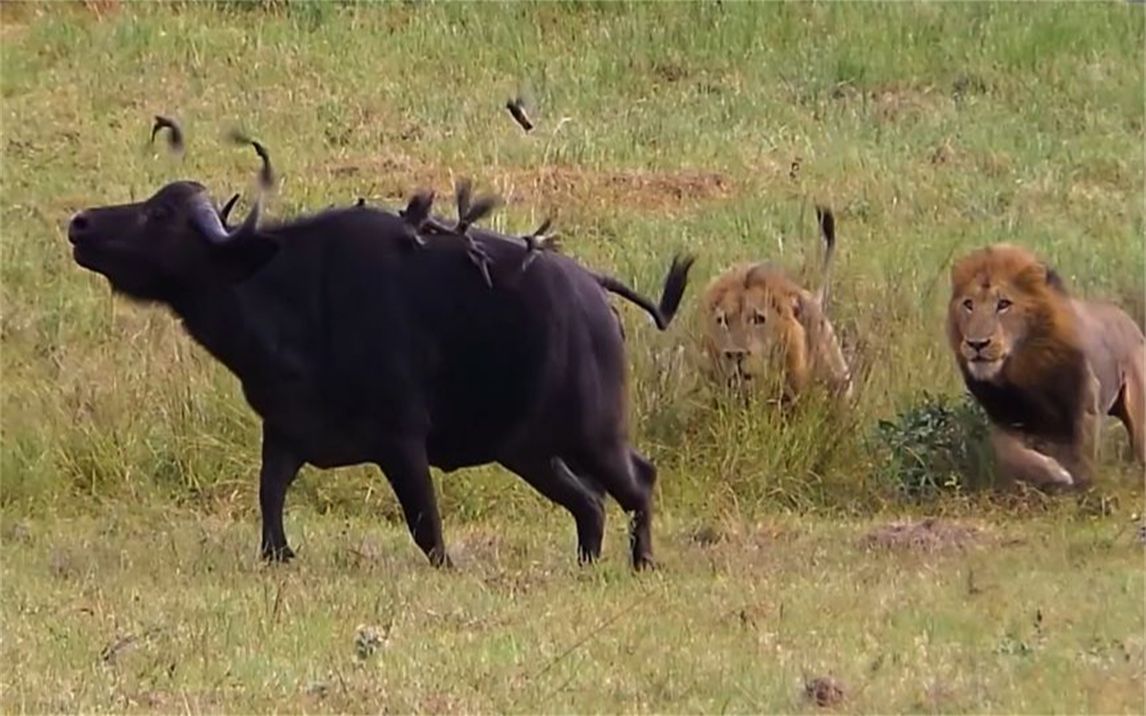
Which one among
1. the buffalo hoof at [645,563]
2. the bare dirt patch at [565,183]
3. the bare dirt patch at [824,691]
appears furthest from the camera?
the bare dirt patch at [565,183]

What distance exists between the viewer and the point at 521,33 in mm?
24609

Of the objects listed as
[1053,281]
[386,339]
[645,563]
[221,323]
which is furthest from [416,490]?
[1053,281]

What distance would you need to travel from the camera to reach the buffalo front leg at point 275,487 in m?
10.1

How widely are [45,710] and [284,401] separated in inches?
123

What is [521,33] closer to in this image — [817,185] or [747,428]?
[817,185]

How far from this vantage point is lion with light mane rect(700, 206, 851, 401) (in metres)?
12.7

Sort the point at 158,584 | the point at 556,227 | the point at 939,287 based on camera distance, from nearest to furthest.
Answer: the point at 158,584 < the point at 939,287 < the point at 556,227

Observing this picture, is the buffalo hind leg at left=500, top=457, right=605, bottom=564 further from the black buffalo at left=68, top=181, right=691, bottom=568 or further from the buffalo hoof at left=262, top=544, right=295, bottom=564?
the buffalo hoof at left=262, top=544, right=295, bottom=564

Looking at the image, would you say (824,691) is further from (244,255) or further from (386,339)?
(244,255)

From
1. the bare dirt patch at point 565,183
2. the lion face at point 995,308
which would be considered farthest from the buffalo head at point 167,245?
the bare dirt patch at point 565,183

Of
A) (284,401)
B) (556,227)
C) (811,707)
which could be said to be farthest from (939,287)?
(811,707)

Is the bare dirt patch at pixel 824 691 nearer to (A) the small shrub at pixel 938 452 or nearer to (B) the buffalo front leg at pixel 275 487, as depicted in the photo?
(B) the buffalo front leg at pixel 275 487

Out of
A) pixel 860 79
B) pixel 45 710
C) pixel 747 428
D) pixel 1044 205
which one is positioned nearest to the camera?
pixel 45 710

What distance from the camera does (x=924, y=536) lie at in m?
11.0
